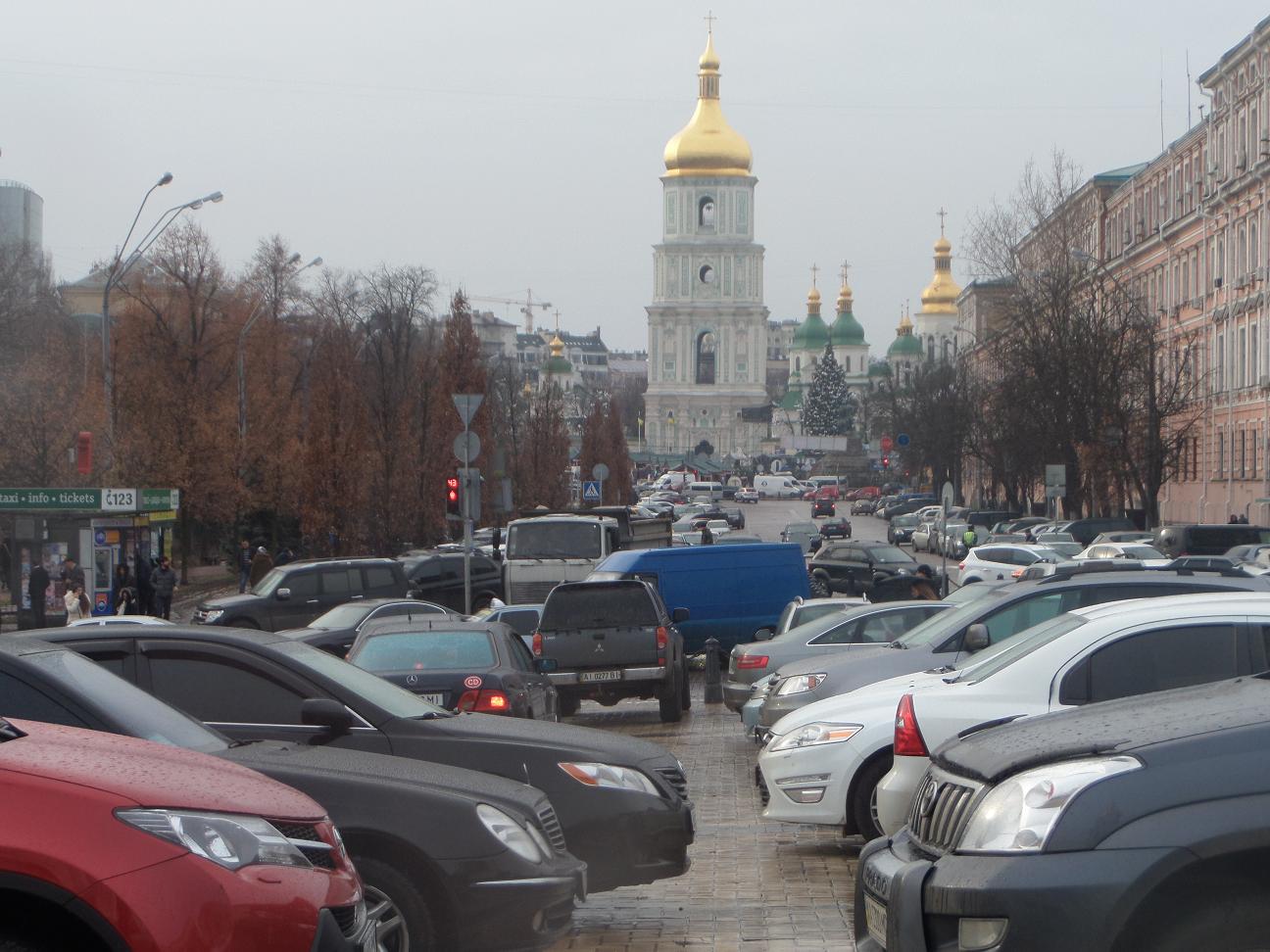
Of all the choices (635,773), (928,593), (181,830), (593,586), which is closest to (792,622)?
(593,586)

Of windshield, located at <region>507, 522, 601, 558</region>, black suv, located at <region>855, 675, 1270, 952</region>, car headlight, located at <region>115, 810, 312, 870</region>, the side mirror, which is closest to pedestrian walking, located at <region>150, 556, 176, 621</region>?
windshield, located at <region>507, 522, 601, 558</region>

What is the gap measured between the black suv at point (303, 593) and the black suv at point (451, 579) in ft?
11.1

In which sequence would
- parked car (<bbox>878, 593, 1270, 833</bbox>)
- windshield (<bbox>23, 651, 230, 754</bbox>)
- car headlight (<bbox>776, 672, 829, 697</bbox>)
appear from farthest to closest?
1. car headlight (<bbox>776, 672, 829, 697</bbox>)
2. parked car (<bbox>878, 593, 1270, 833</bbox>)
3. windshield (<bbox>23, 651, 230, 754</bbox>)

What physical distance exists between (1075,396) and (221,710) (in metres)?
50.6

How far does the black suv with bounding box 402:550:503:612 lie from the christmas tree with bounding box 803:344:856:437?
470 ft

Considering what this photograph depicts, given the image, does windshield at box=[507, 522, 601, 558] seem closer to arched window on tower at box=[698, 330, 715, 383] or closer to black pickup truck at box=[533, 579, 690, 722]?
black pickup truck at box=[533, 579, 690, 722]

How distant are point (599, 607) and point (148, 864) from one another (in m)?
15.9

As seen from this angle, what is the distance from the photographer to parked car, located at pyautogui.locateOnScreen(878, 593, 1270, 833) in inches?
348

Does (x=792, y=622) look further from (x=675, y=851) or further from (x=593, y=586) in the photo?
(x=675, y=851)

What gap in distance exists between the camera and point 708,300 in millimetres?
184000

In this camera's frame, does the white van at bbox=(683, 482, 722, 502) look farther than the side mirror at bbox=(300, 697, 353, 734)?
Yes

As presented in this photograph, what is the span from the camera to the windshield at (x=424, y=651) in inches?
516

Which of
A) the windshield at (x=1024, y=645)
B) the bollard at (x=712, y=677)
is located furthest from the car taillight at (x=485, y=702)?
the bollard at (x=712, y=677)

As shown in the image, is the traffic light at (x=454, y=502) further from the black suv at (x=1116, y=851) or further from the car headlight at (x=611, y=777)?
the black suv at (x=1116, y=851)
